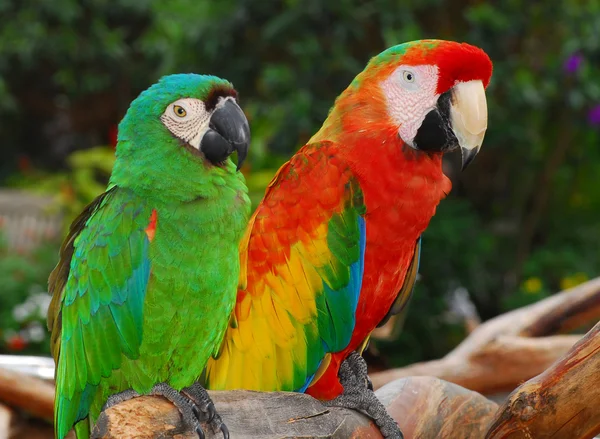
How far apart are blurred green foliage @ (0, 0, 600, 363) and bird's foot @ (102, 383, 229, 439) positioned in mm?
2279

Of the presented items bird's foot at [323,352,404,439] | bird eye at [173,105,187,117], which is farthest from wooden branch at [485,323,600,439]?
bird eye at [173,105,187,117]

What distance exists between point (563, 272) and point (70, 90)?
15.7 feet

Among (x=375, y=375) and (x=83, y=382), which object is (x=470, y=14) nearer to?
(x=375, y=375)

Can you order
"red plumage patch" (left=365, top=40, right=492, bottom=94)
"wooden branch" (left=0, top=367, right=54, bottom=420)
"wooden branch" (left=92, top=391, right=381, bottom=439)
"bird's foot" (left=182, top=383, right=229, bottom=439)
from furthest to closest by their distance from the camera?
"wooden branch" (left=0, top=367, right=54, bottom=420) < "red plumage patch" (left=365, top=40, right=492, bottom=94) < "bird's foot" (left=182, top=383, right=229, bottom=439) < "wooden branch" (left=92, top=391, right=381, bottom=439)

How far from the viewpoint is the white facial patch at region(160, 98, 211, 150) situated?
149cm

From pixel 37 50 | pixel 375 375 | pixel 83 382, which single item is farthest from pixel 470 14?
pixel 37 50

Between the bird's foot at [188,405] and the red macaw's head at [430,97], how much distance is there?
2.12 feet

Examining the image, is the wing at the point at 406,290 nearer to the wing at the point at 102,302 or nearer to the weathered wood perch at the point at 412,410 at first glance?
the weathered wood perch at the point at 412,410

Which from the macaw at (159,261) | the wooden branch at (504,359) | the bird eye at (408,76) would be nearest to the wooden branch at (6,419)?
the macaw at (159,261)

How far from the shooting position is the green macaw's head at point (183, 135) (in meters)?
1.49

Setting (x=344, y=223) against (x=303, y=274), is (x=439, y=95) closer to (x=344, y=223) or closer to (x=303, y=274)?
(x=344, y=223)

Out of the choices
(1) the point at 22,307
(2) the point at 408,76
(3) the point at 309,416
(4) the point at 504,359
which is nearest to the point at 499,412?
(3) the point at 309,416

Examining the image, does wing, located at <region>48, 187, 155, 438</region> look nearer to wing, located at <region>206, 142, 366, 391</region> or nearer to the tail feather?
the tail feather

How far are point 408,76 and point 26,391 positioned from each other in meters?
1.66
